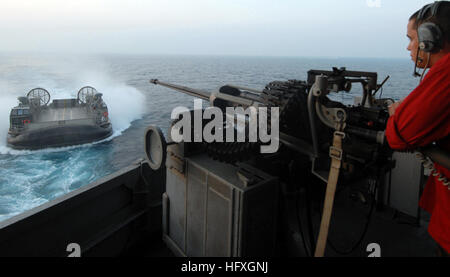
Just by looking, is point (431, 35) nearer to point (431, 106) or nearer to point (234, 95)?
point (431, 106)

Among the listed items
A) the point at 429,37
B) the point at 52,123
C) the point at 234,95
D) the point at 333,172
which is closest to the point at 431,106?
the point at 429,37

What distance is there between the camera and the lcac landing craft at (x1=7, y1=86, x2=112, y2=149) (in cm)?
2555

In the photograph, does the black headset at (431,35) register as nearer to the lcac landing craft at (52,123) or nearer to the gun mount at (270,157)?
the gun mount at (270,157)

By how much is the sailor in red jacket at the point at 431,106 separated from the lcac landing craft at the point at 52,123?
93.3ft

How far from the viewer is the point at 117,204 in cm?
443

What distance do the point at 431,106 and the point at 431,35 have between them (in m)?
0.48

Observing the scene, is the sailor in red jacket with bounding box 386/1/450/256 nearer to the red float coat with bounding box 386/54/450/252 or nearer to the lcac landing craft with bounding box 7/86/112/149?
the red float coat with bounding box 386/54/450/252

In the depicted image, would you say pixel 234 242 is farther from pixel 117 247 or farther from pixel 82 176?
pixel 82 176

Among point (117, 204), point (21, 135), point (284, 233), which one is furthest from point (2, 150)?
point (284, 233)

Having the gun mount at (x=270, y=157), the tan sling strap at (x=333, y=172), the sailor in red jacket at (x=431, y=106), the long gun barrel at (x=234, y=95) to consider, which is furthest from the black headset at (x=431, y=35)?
the long gun barrel at (x=234, y=95)

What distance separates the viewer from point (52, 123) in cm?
2661

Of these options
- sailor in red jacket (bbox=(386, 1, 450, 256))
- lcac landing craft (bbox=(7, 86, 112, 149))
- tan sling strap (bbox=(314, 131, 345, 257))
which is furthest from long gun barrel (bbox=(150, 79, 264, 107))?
lcac landing craft (bbox=(7, 86, 112, 149))

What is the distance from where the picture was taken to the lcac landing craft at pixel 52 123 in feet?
83.8

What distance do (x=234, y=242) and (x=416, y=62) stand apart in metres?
1.91
